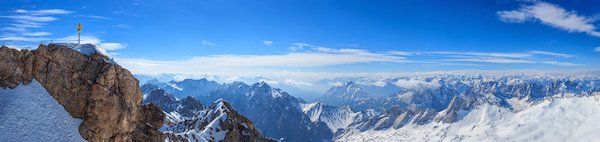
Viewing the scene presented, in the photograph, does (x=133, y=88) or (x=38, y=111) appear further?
(x=133, y=88)

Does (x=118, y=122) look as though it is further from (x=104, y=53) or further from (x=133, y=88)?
(x=104, y=53)

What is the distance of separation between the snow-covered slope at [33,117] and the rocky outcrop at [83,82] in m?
1.11

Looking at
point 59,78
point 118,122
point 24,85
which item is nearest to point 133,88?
A: point 118,122

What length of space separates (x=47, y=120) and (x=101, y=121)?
25.6 ft

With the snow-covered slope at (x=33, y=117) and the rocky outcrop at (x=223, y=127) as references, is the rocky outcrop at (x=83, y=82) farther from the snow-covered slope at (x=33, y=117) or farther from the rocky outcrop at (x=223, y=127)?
the rocky outcrop at (x=223, y=127)

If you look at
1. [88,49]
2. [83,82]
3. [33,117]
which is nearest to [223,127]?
[88,49]

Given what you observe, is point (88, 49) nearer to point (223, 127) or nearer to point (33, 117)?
point (33, 117)

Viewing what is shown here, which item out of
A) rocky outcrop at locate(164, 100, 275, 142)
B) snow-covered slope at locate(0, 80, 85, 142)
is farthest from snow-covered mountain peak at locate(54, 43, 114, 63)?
rocky outcrop at locate(164, 100, 275, 142)

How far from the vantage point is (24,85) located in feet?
245

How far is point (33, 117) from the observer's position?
233ft

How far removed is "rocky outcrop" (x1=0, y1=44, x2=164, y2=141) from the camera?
73.6 meters

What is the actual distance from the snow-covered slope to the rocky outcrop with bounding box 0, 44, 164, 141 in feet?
3.64

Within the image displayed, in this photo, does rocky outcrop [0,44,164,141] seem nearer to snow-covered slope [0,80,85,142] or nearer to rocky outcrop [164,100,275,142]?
snow-covered slope [0,80,85,142]

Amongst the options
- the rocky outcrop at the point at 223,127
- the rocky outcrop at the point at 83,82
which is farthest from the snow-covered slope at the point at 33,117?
the rocky outcrop at the point at 223,127
